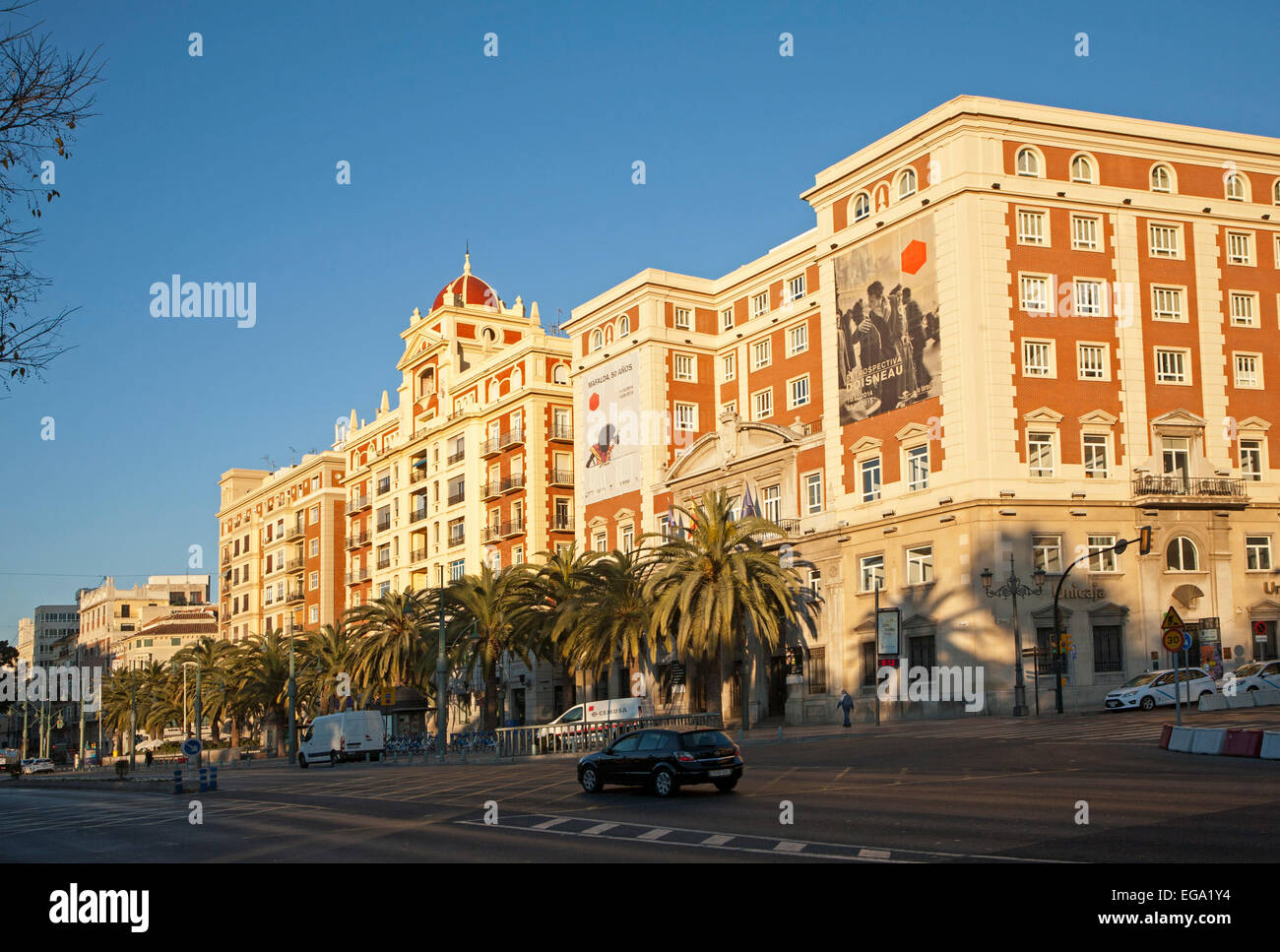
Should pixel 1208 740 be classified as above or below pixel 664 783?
above

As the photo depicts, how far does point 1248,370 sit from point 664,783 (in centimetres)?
3862

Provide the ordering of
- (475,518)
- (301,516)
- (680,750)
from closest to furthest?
1. (680,750)
2. (475,518)
3. (301,516)

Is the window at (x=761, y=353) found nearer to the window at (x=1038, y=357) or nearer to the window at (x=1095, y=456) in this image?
the window at (x=1038, y=357)

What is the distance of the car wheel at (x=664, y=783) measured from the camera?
78.0 ft

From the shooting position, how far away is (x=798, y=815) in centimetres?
1834

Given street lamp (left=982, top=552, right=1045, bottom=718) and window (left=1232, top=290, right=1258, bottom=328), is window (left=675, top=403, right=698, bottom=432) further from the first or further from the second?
window (left=1232, top=290, right=1258, bottom=328)

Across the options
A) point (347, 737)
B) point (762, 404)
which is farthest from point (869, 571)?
point (347, 737)

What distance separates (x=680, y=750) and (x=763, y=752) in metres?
13.3

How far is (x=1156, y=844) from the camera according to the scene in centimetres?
1338

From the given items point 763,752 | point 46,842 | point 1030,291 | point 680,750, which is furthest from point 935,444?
point 46,842

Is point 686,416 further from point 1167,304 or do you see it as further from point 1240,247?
point 1240,247

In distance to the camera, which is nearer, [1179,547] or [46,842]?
[46,842]

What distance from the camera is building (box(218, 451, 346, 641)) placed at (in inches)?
3969

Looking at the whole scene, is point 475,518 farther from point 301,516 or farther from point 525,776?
point 525,776
